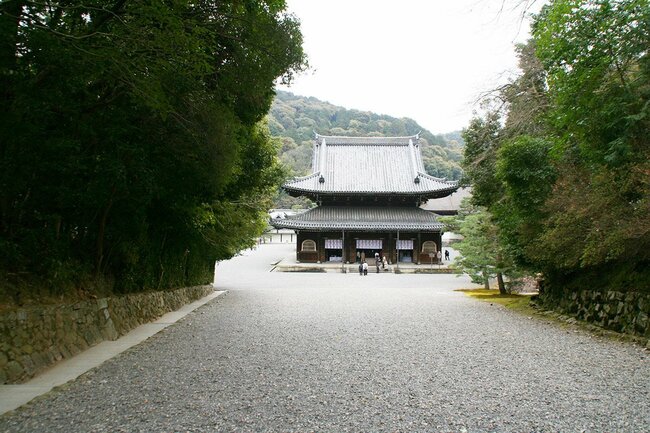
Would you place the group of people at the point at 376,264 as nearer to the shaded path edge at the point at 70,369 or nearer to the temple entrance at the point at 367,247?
the temple entrance at the point at 367,247

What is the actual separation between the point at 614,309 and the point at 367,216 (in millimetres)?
23599

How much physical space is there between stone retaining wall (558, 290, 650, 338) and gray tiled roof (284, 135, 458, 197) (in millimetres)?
21876

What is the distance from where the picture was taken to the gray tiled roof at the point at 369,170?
30406 mm

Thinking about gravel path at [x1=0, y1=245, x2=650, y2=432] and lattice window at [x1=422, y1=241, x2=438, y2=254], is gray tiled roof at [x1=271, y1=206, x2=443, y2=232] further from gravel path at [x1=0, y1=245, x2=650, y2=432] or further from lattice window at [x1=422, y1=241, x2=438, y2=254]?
gravel path at [x1=0, y1=245, x2=650, y2=432]

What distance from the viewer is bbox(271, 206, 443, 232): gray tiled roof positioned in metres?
28.9

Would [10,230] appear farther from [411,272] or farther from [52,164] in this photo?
[411,272]

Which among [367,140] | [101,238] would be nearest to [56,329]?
[101,238]

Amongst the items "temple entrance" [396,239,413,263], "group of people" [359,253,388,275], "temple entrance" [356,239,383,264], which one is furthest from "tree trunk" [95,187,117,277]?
"temple entrance" [396,239,413,263]

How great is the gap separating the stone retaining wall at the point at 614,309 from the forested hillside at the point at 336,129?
2170 inches

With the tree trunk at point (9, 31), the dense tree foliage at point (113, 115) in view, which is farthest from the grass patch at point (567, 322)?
the tree trunk at point (9, 31)

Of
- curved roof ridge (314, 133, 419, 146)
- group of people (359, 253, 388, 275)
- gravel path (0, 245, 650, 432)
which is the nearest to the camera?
gravel path (0, 245, 650, 432)

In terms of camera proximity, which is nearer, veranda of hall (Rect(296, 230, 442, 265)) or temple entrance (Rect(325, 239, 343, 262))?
veranda of hall (Rect(296, 230, 442, 265))

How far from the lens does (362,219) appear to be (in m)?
30.0

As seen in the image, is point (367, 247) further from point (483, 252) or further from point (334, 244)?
point (483, 252)
